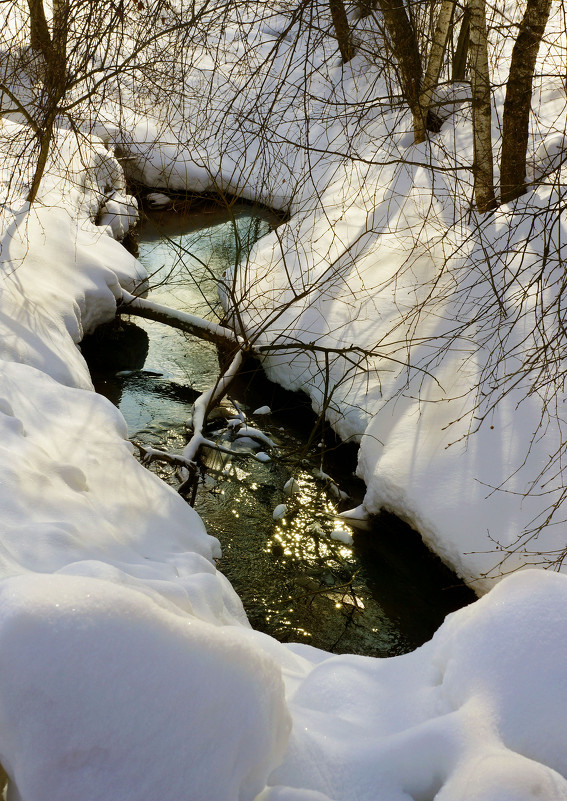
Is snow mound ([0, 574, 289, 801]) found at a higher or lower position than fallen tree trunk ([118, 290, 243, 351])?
higher

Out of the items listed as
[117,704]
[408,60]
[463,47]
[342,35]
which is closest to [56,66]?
[342,35]

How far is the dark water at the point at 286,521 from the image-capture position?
218 inches

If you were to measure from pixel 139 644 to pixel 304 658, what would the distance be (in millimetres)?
1969

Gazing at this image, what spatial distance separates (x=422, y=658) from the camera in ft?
10.3

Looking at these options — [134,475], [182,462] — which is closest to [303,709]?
[134,475]

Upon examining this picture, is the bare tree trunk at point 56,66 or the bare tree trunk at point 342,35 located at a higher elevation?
the bare tree trunk at point 342,35

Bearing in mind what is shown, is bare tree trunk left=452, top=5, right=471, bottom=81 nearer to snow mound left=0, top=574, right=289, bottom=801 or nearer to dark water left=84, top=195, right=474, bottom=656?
dark water left=84, top=195, right=474, bottom=656

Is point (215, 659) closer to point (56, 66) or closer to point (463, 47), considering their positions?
point (56, 66)

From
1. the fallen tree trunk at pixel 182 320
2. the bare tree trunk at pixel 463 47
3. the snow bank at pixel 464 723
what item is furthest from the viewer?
the fallen tree trunk at pixel 182 320

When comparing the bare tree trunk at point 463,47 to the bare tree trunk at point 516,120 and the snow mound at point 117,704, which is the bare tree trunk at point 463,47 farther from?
the snow mound at point 117,704

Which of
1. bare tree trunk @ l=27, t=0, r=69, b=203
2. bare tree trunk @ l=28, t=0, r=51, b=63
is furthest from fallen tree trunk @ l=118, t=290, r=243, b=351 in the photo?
bare tree trunk @ l=28, t=0, r=51, b=63

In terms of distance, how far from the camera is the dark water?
554cm

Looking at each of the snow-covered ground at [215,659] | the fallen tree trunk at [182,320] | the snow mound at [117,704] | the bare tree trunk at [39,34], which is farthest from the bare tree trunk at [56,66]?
the snow mound at [117,704]

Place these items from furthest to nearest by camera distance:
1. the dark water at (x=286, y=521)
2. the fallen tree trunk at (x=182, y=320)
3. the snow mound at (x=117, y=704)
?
the fallen tree trunk at (x=182, y=320) → the dark water at (x=286, y=521) → the snow mound at (x=117, y=704)
